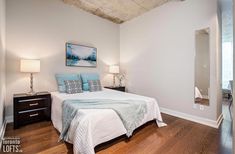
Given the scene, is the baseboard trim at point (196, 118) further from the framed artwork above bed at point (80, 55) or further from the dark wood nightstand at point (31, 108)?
the dark wood nightstand at point (31, 108)

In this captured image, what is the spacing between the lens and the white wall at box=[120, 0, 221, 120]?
8.82ft

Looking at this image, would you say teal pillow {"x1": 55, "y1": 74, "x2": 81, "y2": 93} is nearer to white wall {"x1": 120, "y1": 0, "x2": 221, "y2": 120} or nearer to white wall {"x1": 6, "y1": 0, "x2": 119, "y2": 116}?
white wall {"x1": 6, "y1": 0, "x2": 119, "y2": 116}

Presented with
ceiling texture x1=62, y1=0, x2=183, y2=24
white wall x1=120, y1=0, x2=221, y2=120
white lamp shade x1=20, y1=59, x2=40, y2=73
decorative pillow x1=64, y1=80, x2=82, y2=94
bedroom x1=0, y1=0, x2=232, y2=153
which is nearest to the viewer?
bedroom x1=0, y1=0, x2=232, y2=153

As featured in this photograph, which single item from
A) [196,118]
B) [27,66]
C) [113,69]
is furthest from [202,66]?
[27,66]

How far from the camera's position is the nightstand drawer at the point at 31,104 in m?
2.45

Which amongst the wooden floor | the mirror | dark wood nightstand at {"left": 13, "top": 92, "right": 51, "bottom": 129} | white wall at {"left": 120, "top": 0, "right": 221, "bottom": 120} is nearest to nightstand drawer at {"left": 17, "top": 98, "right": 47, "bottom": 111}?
dark wood nightstand at {"left": 13, "top": 92, "right": 51, "bottom": 129}

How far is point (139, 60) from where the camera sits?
4.12 meters

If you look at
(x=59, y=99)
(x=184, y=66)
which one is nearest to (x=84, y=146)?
(x=59, y=99)

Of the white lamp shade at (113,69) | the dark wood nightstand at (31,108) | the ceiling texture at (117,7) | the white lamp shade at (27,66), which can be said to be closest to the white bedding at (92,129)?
→ the dark wood nightstand at (31,108)

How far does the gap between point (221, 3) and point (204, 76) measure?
1.78m

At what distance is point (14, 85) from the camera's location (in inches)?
107

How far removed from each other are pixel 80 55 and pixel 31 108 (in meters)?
1.85

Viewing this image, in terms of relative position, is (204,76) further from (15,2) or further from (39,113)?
(15,2)

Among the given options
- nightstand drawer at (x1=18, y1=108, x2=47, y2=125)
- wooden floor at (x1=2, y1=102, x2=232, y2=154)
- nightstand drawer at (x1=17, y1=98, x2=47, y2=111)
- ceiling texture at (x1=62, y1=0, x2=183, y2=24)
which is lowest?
wooden floor at (x1=2, y1=102, x2=232, y2=154)
